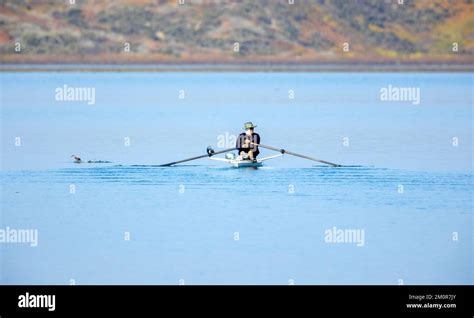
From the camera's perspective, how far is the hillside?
15012 cm

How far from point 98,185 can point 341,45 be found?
121653 mm

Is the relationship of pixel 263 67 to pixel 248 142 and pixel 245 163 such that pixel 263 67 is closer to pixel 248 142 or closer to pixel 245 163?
pixel 245 163

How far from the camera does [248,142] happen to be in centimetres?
3422

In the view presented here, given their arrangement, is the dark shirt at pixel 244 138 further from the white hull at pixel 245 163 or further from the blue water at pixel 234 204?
the blue water at pixel 234 204

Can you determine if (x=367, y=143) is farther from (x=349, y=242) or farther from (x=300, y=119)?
(x=349, y=242)

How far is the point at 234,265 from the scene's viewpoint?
2327cm

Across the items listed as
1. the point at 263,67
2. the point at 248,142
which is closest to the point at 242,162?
the point at 248,142

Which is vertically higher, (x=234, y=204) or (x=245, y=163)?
(x=245, y=163)

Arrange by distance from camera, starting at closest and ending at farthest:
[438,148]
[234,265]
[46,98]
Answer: [234,265] → [438,148] → [46,98]

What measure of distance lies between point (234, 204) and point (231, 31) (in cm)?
12432

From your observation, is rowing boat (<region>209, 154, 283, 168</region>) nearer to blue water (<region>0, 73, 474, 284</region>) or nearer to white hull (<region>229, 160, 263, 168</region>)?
white hull (<region>229, 160, 263, 168</region>)

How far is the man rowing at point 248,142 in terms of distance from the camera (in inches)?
1342
